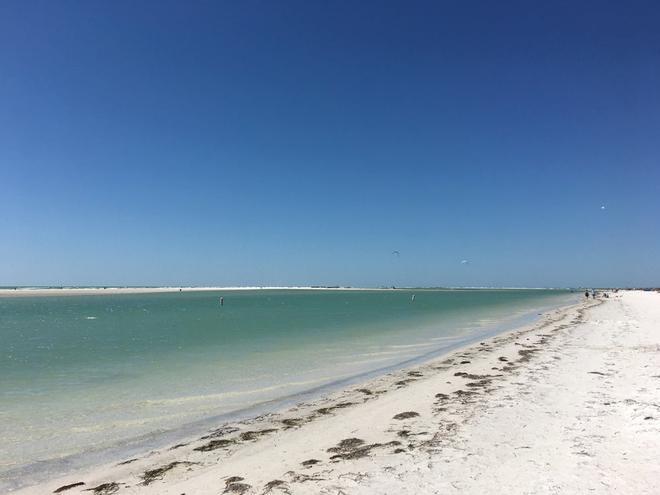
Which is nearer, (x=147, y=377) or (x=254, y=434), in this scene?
(x=254, y=434)

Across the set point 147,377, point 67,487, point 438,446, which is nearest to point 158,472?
point 67,487

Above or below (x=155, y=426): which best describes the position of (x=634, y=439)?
above

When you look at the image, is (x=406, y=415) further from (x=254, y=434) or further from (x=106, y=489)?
(x=106, y=489)

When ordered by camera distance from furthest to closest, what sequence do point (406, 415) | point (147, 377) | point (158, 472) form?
point (147, 377) < point (406, 415) < point (158, 472)

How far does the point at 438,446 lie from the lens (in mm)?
7152

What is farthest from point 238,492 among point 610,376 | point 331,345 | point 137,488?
point 331,345

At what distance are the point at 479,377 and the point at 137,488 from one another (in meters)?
9.84

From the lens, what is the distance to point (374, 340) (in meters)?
24.4

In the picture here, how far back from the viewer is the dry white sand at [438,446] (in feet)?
19.1

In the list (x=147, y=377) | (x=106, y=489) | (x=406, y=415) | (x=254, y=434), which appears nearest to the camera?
(x=106, y=489)

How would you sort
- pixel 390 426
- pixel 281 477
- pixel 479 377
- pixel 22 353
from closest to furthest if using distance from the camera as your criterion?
pixel 281 477, pixel 390 426, pixel 479 377, pixel 22 353

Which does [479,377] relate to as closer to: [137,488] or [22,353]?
[137,488]

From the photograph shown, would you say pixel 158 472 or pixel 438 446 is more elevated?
pixel 438 446

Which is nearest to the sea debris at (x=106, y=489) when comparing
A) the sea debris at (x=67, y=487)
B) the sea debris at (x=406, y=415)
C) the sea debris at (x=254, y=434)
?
the sea debris at (x=67, y=487)
